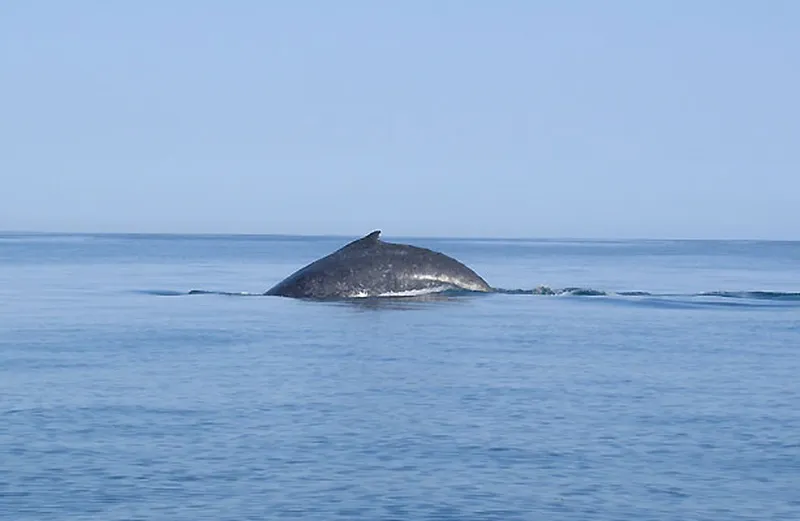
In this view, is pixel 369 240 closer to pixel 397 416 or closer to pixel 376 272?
pixel 376 272

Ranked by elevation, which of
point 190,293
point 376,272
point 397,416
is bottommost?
point 397,416

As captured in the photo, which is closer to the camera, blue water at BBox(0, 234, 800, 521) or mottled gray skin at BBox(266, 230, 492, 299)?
blue water at BBox(0, 234, 800, 521)

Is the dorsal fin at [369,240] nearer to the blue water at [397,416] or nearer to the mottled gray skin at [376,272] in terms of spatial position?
the mottled gray skin at [376,272]

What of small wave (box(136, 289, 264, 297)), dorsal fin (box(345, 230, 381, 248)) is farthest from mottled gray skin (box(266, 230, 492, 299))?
small wave (box(136, 289, 264, 297))

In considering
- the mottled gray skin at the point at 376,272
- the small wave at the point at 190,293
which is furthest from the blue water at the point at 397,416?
the small wave at the point at 190,293

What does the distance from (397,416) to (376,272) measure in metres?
15.1

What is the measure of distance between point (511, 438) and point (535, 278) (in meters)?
40.5

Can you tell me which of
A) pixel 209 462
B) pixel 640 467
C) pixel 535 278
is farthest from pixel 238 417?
pixel 535 278

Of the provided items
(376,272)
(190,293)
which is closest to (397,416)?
(376,272)

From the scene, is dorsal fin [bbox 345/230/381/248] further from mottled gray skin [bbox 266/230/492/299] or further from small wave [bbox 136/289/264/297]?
small wave [bbox 136/289/264/297]

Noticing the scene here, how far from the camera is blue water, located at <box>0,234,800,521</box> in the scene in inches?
461

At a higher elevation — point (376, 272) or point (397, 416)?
point (376, 272)

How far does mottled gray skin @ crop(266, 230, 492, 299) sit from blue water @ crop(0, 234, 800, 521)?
1.11 metres

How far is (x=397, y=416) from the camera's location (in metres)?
15.8
